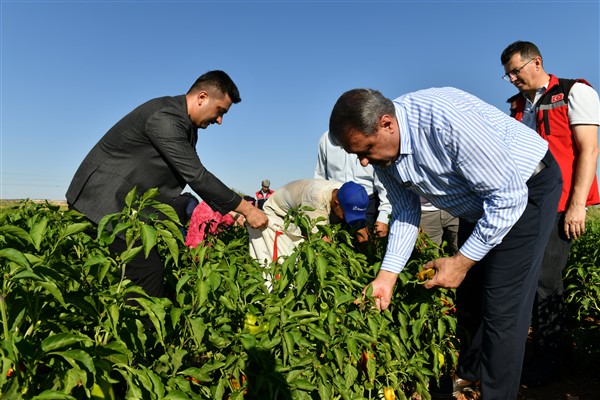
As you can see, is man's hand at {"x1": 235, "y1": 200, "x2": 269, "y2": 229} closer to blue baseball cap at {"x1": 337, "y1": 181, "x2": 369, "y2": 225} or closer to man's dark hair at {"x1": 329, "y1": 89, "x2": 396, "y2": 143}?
blue baseball cap at {"x1": 337, "y1": 181, "x2": 369, "y2": 225}

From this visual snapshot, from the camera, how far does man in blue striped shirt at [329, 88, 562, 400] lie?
6.52 feet

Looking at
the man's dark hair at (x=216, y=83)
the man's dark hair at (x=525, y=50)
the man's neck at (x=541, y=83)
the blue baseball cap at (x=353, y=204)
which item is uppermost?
the man's dark hair at (x=525, y=50)

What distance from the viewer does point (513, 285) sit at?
2.37 metres

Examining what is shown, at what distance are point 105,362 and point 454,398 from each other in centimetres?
247

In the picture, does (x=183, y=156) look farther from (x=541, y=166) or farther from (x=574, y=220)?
(x=574, y=220)

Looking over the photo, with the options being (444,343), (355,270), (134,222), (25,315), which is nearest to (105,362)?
(25,315)

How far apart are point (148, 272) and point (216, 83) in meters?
1.20

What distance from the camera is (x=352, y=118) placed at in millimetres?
1948

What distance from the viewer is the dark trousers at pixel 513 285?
2320mm

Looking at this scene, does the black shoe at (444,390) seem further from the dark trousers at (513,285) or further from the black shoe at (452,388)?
the dark trousers at (513,285)

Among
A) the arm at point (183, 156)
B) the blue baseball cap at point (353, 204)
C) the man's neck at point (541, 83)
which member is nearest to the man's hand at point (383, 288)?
the blue baseball cap at point (353, 204)

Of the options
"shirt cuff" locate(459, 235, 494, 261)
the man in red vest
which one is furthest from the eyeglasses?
"shirt cuff" locate(459, 235, 494, 261)

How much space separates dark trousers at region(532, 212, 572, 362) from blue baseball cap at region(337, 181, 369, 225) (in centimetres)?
116

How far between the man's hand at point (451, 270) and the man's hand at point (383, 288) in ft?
0.57
